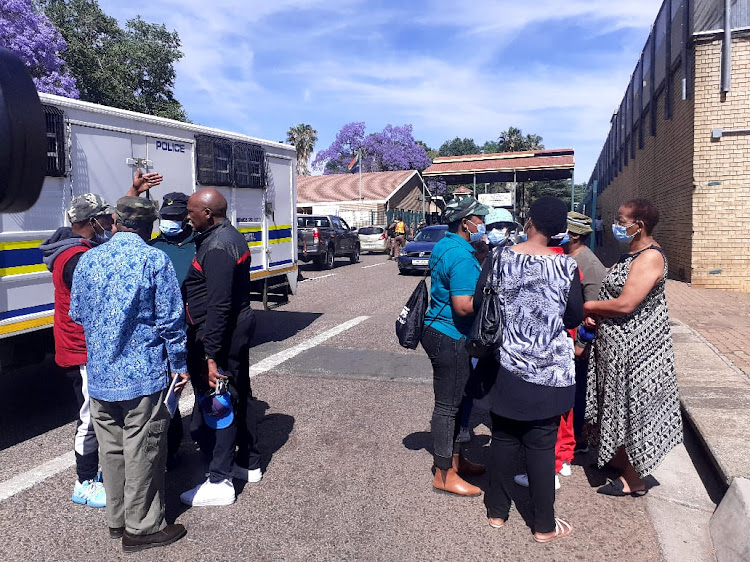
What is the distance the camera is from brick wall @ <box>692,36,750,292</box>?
39.6ft

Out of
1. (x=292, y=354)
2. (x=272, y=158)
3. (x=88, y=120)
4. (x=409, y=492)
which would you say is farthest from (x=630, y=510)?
(x=272, y=158)

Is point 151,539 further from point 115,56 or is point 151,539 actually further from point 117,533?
point 115,56

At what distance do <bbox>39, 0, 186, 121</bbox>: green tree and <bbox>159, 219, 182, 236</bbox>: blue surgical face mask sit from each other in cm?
2484

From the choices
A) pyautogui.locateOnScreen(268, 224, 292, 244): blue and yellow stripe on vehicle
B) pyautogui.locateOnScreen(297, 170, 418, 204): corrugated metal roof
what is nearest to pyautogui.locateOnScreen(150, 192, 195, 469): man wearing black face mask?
pyautogui.locateOnScreen(268, 224, 292, 244): blue and yellow stripe on vehicle

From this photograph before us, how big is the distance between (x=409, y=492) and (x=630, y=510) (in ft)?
4.42

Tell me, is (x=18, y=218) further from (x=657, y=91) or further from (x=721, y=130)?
(x=657, y=91)

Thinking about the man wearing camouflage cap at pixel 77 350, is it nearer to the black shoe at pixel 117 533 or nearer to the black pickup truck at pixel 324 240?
the black shoe at pixel 117 533

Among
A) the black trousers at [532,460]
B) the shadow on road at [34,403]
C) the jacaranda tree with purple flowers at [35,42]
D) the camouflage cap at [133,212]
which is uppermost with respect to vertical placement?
the jacaranda tree with purple flowers at [35,42]

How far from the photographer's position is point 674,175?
47.3ft

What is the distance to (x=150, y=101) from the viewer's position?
27.9 m


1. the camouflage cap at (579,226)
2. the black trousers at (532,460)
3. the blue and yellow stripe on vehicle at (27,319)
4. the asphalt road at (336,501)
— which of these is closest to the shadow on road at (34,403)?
the asphalt road at (336,501)

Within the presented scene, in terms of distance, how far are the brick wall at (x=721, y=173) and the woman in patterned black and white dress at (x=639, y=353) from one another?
10165 mm

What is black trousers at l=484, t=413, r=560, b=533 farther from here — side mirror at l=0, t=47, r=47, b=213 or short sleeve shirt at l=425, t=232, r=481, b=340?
side mirror at l=0, t=47, r=47, b=213

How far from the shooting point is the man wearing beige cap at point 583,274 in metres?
4.32
